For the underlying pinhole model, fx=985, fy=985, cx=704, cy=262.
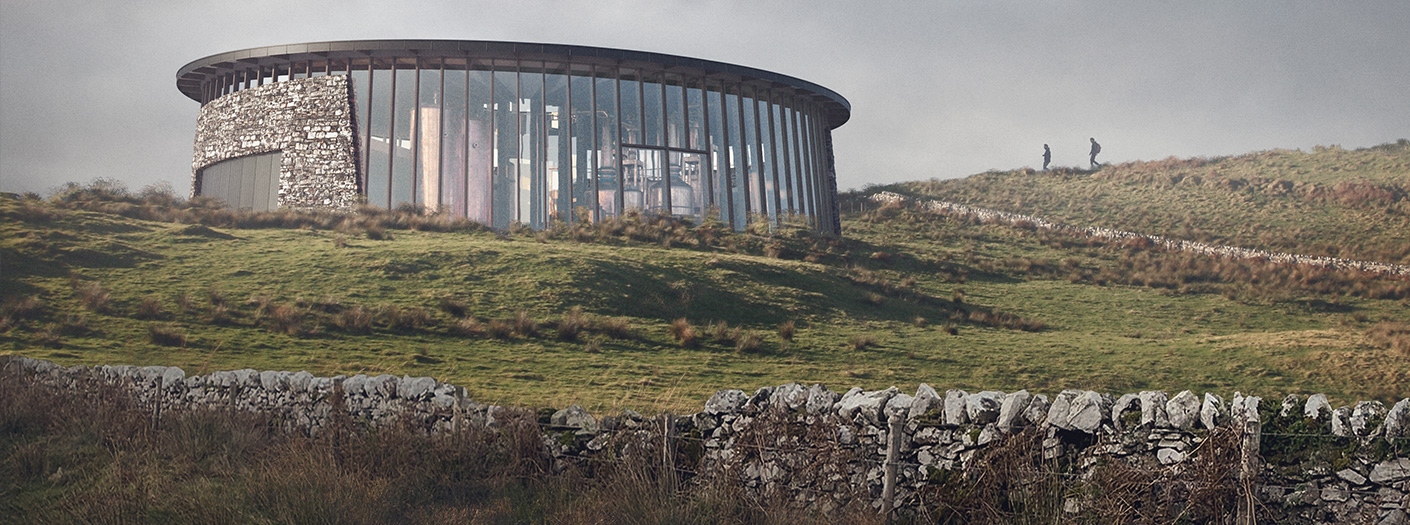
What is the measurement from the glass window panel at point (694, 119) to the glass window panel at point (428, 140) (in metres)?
8.19

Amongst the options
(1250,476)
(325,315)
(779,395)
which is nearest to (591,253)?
(325,315)

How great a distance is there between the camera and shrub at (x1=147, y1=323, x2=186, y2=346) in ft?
51.0

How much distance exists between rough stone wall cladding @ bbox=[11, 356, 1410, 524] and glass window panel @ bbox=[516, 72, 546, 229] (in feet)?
69.7

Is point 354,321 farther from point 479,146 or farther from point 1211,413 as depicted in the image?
point 479,146

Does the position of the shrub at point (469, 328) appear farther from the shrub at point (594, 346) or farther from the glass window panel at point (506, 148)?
the glass window panel at point (506, 148)

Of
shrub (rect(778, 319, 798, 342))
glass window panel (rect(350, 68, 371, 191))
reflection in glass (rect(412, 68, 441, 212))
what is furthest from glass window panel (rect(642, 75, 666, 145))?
shrub (rect(778, 319, 798, 342))

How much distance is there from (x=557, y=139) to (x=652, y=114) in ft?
10.9

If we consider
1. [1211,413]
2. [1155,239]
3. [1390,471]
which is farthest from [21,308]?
[1155,239]

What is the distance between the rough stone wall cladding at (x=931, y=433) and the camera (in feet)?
20.8

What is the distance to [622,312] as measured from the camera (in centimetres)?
1920

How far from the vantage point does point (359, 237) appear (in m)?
25.5

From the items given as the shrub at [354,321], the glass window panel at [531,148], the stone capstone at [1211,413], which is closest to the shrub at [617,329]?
the shrub at [354,321]

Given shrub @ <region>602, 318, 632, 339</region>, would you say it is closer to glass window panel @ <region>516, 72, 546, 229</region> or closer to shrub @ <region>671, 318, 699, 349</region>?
shrub @ <region>671, 318, 699, 349</region>

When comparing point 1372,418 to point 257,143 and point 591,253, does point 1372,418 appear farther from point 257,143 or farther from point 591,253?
point 257,143
